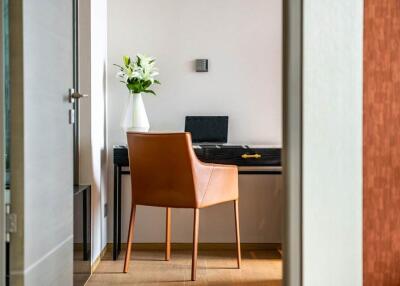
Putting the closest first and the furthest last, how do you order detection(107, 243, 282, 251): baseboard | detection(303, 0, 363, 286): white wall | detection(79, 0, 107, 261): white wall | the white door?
detection(303, 0, 363, 286): white wall
the white door
detection(79, 0, 107, 261): white wall
detection(107, 243, 282, 251): baseboard

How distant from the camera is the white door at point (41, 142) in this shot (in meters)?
1.95

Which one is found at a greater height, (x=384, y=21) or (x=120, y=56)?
(x=120, y=56)

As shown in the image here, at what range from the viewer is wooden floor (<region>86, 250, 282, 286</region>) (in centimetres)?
332

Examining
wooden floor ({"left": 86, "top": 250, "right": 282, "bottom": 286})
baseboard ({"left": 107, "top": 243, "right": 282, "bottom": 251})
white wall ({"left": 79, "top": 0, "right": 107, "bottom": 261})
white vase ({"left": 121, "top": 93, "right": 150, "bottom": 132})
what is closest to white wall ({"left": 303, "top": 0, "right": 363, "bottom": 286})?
wooden floor ({"left": 86, "top": 250, "right": 282, "bottom": 286})

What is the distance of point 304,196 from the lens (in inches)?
44.9

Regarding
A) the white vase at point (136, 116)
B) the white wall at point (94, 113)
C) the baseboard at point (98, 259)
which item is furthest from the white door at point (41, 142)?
the white vase at point (136, 116)

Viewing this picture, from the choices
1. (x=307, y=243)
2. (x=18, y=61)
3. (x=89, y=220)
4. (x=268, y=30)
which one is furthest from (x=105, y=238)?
(x=307, y=243)

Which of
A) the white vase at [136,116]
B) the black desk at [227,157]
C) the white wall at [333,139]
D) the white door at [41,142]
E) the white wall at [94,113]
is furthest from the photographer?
the white vase at [136,116]

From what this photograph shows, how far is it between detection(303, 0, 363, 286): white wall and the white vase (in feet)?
9.46

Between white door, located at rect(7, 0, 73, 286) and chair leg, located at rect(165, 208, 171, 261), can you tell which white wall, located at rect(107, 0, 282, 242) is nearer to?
chair leg, located at rect(165, 208, 171, 261)

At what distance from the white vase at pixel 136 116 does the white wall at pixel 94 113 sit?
0.17 m

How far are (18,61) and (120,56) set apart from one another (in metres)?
2.33

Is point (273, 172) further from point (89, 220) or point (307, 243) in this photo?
point (307, 243)

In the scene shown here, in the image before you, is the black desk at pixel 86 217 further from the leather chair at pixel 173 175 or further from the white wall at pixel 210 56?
the white wall at pixel 210 56
